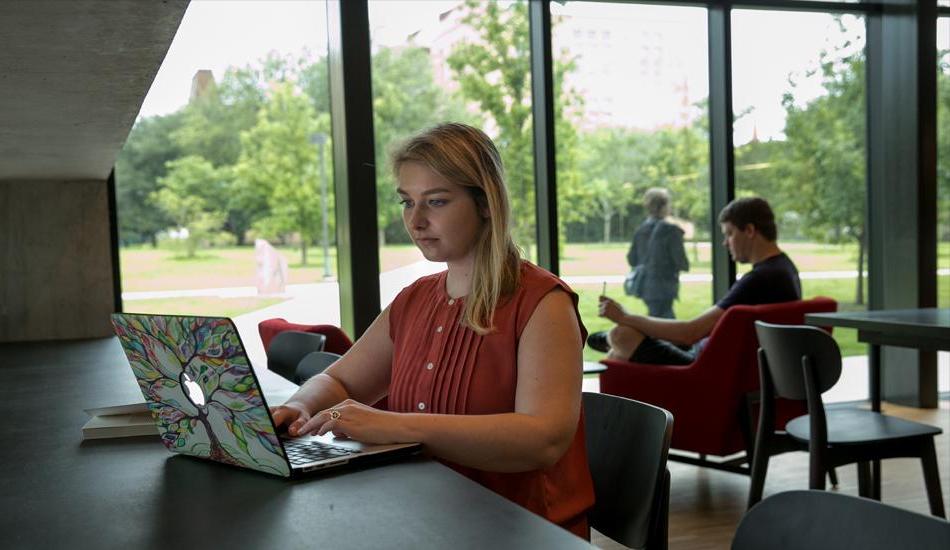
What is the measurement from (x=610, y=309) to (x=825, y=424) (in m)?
1.40

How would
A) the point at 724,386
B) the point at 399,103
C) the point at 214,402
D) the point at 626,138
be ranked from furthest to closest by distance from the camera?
the point at 626,138 < the point at 399,103 < the point at 724,386 < the point at 214,402

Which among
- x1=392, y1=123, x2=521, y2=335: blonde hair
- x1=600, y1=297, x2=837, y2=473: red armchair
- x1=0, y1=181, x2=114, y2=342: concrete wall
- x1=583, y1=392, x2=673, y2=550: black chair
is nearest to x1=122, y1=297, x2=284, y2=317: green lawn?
x1=0, y1=181, x2=114, y2=342: concrete wall

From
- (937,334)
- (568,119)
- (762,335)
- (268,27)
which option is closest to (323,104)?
(268,27)

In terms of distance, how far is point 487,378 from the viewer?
1.52 meters

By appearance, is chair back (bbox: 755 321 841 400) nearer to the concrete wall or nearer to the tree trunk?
the concrete wall

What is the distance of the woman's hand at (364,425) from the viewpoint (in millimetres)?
1243

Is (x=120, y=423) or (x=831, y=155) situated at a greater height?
(x=831, y=155)

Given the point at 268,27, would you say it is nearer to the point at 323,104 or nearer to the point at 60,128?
the point at 323,104

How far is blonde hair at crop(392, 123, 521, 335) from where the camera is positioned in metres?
1.55

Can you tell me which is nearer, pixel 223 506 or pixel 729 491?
pixel 223 506

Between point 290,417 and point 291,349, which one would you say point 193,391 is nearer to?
point 290,417

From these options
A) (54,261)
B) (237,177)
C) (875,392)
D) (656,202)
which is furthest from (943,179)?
(54,261)

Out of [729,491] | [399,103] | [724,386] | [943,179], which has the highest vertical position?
[399,103]

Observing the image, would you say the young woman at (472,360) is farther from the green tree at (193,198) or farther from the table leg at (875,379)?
the green tree at (193,198)
